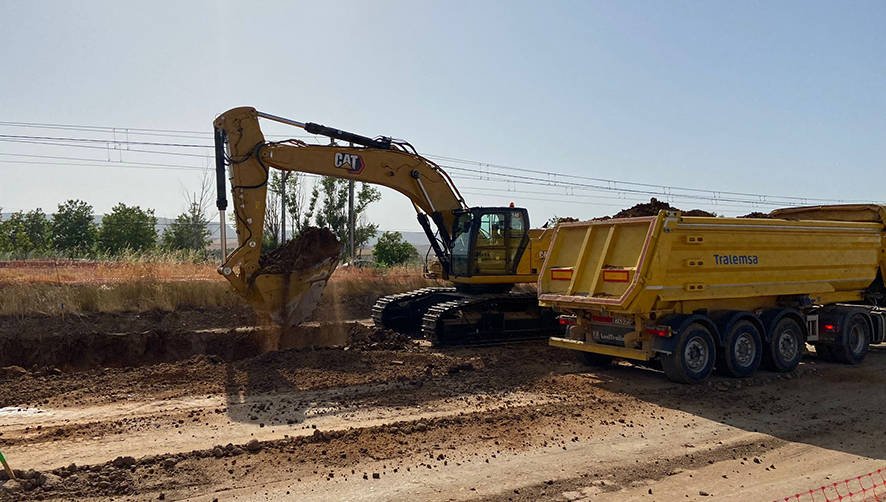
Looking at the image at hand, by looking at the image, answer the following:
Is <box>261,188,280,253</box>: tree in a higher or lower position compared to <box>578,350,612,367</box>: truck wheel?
higher

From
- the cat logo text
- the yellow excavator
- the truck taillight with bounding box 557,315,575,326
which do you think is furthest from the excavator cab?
the truck taillight with bounding box 557,315,575,326

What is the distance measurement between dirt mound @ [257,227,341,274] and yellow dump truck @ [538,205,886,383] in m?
4.46

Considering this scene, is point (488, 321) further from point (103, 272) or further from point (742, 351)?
point (103, 272)

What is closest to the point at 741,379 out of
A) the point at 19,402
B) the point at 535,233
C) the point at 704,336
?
the point at 704,336

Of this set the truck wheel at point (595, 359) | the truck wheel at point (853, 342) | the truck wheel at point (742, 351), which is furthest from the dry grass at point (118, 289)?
the truck wheel at point (853, 342)

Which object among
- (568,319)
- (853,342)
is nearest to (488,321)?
(568,319)

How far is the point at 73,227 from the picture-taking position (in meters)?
36.6

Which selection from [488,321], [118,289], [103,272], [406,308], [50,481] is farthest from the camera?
[103,272]

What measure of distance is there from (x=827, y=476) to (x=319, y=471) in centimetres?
447

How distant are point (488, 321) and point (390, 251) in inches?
764

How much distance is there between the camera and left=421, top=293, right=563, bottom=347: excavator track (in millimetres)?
12617

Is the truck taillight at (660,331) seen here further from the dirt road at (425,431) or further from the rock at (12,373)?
the rock at (12,373)

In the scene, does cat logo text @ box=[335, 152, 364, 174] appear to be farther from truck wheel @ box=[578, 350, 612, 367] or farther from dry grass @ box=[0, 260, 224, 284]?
dry grass @ box=[0, 260, 224, 284]

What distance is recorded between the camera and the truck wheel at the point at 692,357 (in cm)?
923
